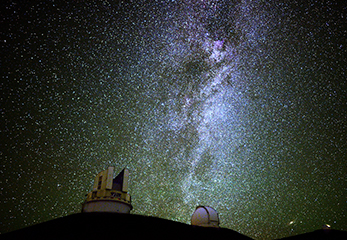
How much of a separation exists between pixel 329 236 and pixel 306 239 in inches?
50.4

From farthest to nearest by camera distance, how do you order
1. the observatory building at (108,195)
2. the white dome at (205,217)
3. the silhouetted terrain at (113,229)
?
the observatory building at (108,195), the white dome at (205,217), the silhouetted terrain at (113,229)

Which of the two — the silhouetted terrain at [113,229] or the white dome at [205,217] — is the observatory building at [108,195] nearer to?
the silhouetted terrain at [113,229]

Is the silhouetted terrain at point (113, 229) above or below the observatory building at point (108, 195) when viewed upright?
below

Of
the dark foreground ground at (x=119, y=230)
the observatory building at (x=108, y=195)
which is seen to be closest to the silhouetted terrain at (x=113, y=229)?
the dark foreground ground at (x=119, y=230)

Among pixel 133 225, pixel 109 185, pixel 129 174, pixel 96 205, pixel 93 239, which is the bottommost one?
pixel 93 239

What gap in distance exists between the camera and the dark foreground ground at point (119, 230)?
13.3 meters

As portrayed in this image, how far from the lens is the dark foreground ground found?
43.5 ft

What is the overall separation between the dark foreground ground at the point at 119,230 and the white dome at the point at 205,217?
0.74 m

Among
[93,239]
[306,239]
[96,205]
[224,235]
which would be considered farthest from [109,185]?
[306,239]

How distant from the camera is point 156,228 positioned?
50.2 ft

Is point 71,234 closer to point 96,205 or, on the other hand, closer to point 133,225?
point 133,225

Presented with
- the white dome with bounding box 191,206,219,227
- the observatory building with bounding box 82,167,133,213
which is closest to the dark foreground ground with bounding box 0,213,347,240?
the white dome with bounding box 191,206,219,227

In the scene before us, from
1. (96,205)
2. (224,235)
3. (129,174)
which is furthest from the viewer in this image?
(129,174)

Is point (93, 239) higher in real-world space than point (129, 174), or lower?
lower
